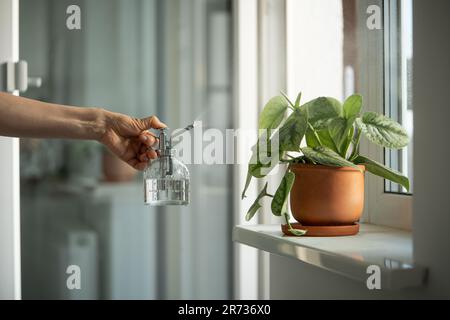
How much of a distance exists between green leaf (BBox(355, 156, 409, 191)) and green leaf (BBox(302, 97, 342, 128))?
9cm

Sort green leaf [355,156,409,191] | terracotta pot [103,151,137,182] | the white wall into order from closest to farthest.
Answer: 1. the white wall
2. green leaf [355,156,409,191]
3. terracotta pot [103,151,137,182]

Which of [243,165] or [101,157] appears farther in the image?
[243,165]

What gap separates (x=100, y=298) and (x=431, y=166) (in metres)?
1.02

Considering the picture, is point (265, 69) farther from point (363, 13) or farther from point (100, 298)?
point (100, 298)

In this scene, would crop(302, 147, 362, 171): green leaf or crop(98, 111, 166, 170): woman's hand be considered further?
crop(98, 111, 166, 170): woman's hand

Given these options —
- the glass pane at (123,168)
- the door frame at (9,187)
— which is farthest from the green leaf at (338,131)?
the door frame at (9,187)

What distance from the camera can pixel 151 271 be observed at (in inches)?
60.1

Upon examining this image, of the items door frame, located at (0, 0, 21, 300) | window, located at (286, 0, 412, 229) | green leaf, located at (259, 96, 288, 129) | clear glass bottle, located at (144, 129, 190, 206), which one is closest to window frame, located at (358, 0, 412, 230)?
window, located at (286, 0, 412, 229)

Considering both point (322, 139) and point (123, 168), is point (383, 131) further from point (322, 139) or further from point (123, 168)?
point (123, 168)

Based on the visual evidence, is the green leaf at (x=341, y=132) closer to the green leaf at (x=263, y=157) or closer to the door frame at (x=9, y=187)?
the green leaf at (x=263, y=157)

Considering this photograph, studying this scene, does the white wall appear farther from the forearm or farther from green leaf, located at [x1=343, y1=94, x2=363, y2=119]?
the forearm

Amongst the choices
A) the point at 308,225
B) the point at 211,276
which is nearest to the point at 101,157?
the point at 211,276

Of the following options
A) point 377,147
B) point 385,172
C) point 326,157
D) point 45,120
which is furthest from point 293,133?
point 45,120

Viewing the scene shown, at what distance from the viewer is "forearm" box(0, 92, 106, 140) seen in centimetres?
101
